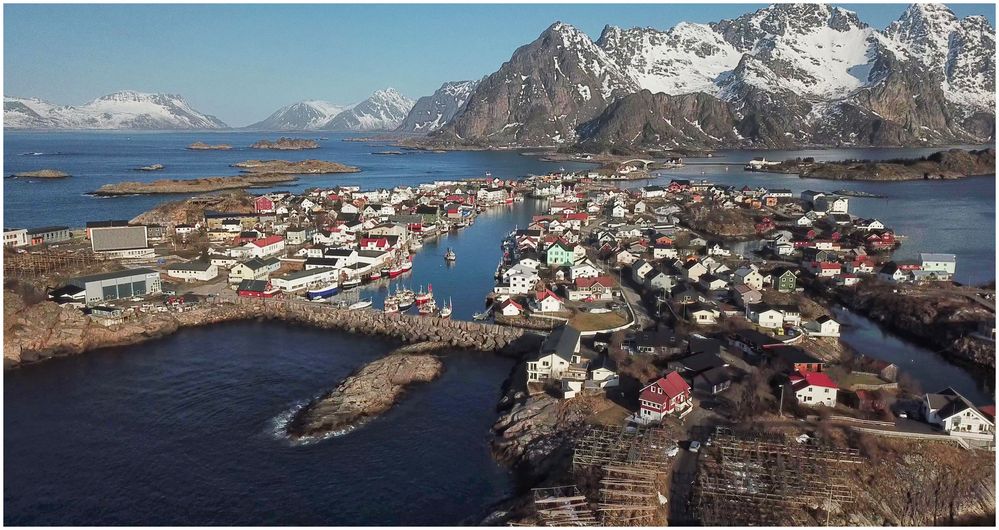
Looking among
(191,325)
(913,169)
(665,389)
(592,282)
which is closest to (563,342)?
(665,389)

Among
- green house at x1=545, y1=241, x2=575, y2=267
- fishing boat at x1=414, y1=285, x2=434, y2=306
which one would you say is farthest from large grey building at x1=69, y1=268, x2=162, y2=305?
A: green house at x1=545, y1=241, x2=575, y2=267

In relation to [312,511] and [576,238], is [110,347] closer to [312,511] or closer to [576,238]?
[312,511]

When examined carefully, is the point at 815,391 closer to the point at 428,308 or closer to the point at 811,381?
the point at 811,381

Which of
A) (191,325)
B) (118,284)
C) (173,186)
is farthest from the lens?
(173,186)

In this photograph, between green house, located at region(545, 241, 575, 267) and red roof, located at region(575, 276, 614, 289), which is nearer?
red roof, located at region(575, 276, 614, 289)

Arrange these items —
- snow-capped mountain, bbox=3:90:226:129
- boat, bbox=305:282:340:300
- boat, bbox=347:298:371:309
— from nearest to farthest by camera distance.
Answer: boat, bbox=347:298:371:309 < boat, bbox=305:282:340:300 < snow-capped mountain, bbox=3:90:226:129

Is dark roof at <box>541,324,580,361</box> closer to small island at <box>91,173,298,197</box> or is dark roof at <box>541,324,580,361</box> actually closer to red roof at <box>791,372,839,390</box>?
red roof at <box>791,372,839,390</box>

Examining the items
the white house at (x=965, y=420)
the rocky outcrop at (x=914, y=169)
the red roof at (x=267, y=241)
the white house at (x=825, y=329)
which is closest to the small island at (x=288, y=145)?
the rocky outcrop at (x=914, y=169)

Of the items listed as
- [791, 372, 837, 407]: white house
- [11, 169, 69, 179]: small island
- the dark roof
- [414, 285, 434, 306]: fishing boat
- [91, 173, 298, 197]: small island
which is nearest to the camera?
[791, 372, 837, 407]: white house
